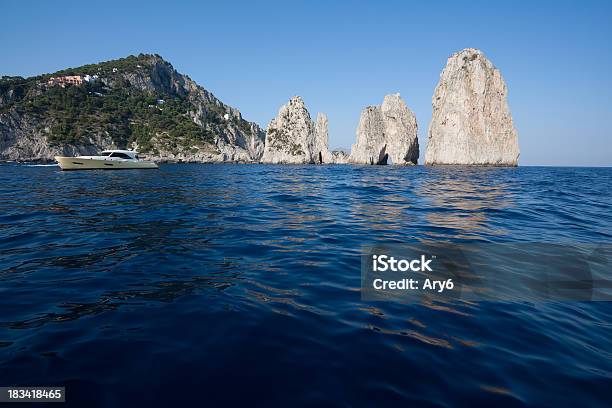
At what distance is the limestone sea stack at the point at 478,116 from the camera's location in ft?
304

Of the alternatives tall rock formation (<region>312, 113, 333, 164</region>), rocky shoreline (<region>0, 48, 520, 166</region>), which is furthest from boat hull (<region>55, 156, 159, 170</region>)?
tall rock formation (<region>312, 113, 333, 164</region>)

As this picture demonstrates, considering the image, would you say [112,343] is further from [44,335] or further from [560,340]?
[560,340]

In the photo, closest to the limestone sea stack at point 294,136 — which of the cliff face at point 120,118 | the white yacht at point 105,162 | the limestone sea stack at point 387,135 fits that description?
the cliff face at point 120,118

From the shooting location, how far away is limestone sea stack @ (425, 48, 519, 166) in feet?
304

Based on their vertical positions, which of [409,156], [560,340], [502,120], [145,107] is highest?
[145,107]

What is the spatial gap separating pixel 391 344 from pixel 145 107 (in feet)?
535

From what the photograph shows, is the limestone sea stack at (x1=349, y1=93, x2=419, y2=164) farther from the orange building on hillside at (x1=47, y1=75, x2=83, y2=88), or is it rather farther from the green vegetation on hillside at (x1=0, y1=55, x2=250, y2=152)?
the orange building on hillside at (x1=47, y1=75, x2=83, y2=88)

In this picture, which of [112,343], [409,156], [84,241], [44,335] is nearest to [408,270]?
[112,343]

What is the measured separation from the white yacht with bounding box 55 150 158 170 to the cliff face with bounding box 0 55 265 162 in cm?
6201

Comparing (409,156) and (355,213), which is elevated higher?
(409,156)

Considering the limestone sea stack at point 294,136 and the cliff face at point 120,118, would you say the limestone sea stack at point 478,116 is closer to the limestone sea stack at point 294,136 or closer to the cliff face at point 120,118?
the limestone sea stack at point 294,136

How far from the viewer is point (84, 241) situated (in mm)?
7656

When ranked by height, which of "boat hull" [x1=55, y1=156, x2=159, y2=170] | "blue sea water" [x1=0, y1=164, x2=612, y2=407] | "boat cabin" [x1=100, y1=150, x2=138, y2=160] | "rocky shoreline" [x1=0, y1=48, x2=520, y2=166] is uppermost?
"rocky shoreline" [x1=0, y1=48, x2=520, y2=166]

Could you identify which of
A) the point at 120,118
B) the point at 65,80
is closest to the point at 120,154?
the point at 120,118
